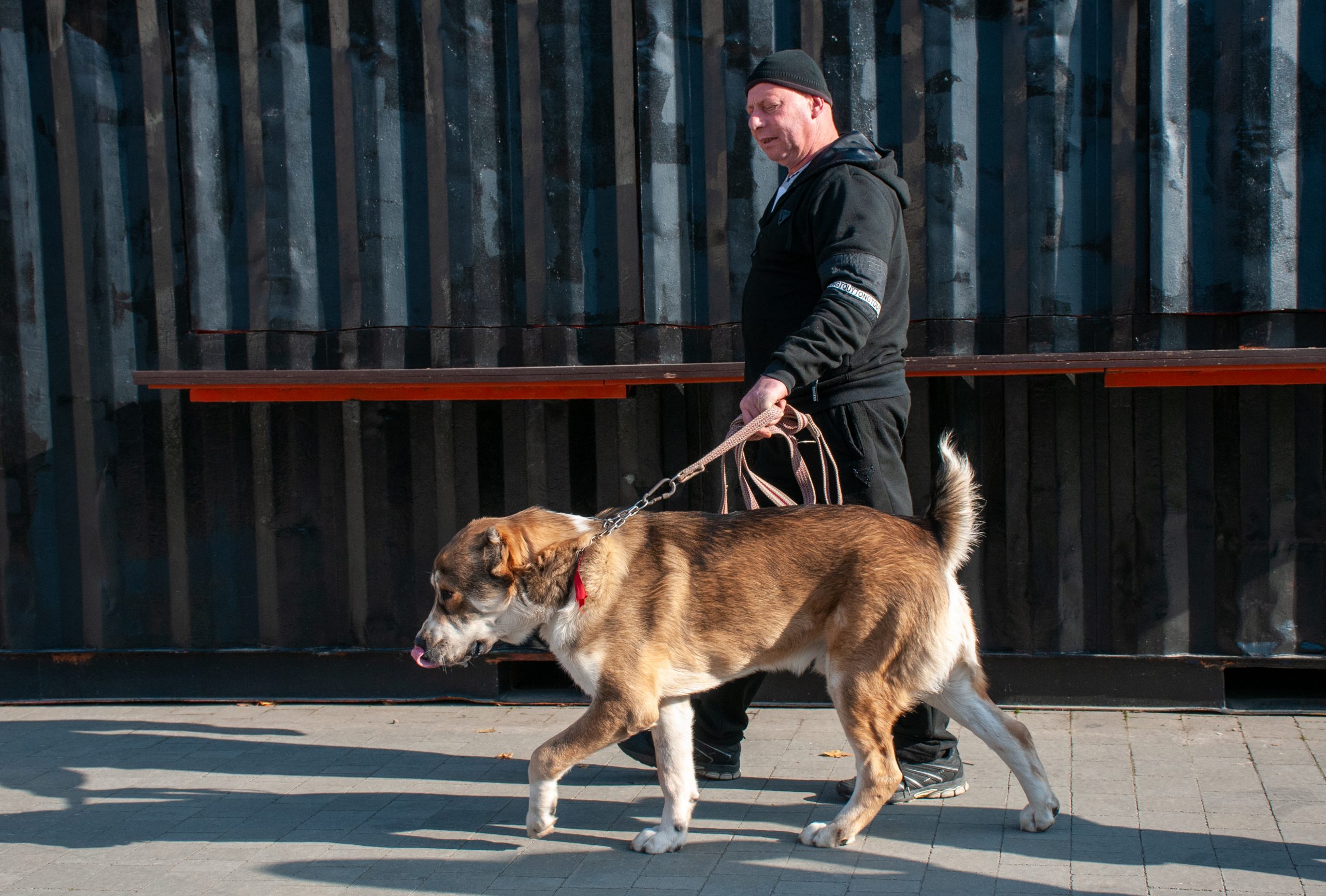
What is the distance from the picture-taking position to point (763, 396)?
376cm

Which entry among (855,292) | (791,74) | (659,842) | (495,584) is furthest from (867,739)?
(791,74)

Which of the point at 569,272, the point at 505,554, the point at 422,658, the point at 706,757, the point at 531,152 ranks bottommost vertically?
the point at 706,757

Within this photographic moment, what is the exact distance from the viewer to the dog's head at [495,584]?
3797mm

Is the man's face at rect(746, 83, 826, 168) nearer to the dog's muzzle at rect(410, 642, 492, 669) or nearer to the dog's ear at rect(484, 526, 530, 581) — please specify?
the dog's ear at rect(484, 526, 530, 581)

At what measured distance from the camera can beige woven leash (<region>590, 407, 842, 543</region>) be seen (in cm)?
389

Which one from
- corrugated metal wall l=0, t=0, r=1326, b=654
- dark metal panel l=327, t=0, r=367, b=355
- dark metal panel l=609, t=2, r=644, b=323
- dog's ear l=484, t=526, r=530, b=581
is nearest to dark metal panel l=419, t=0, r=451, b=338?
corrugated metal wall l=0, t=0, r=1326, b=654

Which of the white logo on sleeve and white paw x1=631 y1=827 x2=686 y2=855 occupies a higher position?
the white logo on sleeve

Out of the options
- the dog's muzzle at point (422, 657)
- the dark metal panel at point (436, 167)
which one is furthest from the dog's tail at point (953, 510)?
the dark metal panel at point (436, 167)

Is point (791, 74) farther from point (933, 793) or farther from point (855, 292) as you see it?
point (933, 793)

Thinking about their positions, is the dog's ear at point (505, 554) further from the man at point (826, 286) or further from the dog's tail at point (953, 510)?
the dog's tail at point (953, 510)

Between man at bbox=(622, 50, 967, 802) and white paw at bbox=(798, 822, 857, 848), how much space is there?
466 millimetres

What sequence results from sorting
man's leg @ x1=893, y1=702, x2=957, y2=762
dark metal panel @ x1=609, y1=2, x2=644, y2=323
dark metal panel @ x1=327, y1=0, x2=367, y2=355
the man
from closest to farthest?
the man
man's leg @ x1=893, y1=702, x2=957, y2=762
dark metal panel @ x1=609, y1=2, x2=644, y2=323
dark metal panel @ x1=327, y1=0, x2=367, y2=355

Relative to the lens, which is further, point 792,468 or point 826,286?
point 792,468

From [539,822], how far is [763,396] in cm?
161
